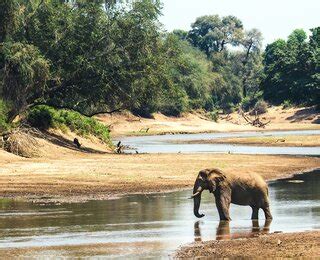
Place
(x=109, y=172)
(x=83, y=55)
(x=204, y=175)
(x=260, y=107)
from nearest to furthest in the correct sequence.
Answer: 1. (x=204, y=175)
2. (x=109, y=172)
3. (x=83, y=55)
4. (x=260, y=107)

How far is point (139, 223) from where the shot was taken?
2298 centimetres

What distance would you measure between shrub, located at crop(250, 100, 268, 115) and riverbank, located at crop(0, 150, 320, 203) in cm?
8238

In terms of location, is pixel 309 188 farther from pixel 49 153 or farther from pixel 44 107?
pixel 44 107

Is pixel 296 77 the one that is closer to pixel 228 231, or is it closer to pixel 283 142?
pixel 283 142

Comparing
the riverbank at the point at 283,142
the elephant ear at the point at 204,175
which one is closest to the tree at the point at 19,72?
the riverbank at the point at 283,142

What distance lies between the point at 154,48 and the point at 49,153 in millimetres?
12156

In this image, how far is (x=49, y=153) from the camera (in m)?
49.1

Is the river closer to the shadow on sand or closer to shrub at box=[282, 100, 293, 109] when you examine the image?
the shadow on sand

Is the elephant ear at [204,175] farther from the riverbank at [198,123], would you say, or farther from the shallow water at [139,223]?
the riverbank at [198,123]

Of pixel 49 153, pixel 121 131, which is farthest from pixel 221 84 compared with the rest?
pixel 49 153

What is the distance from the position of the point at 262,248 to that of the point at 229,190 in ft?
19.7

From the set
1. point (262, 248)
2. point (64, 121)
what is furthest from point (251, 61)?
point (262, 248)

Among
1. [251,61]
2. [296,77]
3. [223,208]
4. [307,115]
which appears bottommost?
[223,208]

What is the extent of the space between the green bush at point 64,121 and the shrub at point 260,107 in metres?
70.4
